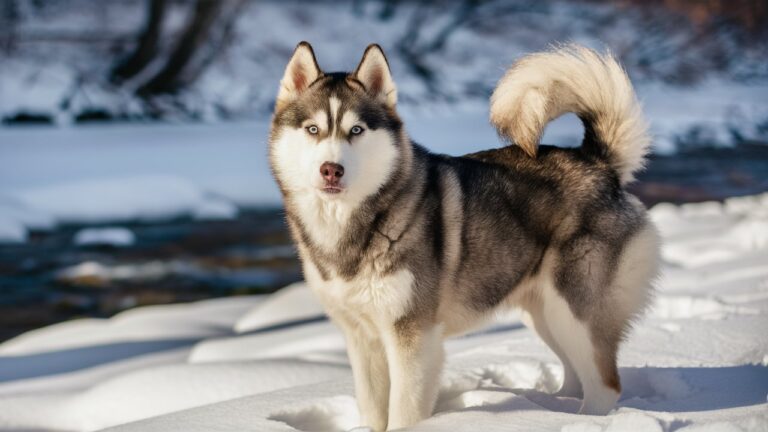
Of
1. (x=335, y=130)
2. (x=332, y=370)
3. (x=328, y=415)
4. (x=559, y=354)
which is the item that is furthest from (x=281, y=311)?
(x=335, y=130)

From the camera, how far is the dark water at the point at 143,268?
7.54 meters

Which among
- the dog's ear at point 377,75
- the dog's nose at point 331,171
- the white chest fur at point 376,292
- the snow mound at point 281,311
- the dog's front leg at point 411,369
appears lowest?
the dog's front leg at point 411,369

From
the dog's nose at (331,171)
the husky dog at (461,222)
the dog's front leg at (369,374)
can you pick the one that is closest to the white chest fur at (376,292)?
the husky dog at (461,222)

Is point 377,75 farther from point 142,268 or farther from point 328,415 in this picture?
point 142,268

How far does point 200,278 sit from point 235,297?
0.82 m

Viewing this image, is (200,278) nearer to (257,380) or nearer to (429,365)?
(257,380)

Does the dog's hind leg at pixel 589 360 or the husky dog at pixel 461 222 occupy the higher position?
the husky dog at pixel 461 222

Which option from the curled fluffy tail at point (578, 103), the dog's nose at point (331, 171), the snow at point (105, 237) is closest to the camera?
the dog's nose at point (331, 171)

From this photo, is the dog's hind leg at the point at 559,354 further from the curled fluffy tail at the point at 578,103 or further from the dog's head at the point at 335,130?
the dog's head at the point at 335,130

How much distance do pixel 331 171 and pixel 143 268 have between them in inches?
246

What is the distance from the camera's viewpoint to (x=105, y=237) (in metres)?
8.95

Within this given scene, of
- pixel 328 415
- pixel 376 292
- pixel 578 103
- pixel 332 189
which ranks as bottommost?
pixel 328 415

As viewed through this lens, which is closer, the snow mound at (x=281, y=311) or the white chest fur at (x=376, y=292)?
the white chest fur at (x=376, y=292)

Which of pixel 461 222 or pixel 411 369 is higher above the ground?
pixel 461 222
